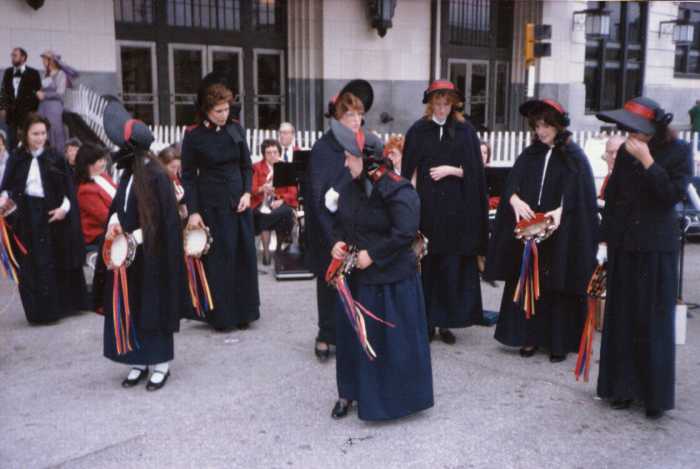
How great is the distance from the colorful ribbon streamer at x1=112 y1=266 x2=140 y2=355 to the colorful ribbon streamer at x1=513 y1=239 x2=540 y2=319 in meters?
2.83

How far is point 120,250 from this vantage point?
4.90 metres

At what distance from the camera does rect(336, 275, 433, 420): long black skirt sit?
4.48 m

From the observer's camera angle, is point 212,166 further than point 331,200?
Yes

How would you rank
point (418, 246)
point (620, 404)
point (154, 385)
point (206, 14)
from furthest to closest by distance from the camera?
point (206, 14) < point (154, 385) < point (620, 404) < point (418, 246)

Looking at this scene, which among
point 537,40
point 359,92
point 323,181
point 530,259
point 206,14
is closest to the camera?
point 323,181

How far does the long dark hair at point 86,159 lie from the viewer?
7.38m

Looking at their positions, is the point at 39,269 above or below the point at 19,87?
below

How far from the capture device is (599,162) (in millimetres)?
10633

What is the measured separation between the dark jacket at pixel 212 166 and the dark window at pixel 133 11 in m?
8.77

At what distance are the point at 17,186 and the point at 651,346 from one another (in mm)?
5313

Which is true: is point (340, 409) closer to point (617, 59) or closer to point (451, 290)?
point (451, 290)

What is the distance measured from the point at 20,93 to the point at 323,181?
27.0ft

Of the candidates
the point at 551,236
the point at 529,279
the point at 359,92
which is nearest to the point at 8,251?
the point at 359,92

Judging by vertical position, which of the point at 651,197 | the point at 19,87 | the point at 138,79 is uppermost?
the point at 138,79
